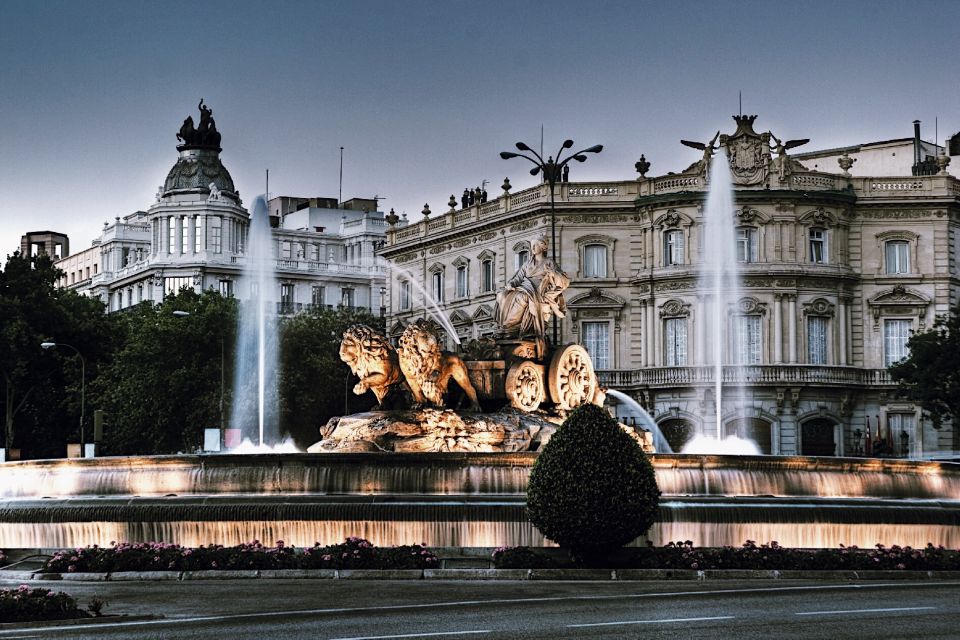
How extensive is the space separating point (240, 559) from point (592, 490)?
14.5 ft

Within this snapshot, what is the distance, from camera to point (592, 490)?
21.1 m

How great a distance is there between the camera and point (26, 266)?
233 ft

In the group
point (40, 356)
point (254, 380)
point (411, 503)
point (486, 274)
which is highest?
point (486, 274)

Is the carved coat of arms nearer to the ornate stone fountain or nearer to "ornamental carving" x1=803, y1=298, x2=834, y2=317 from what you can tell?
"ornamental carving" x1=803, y1=298, x2=834, y2=317

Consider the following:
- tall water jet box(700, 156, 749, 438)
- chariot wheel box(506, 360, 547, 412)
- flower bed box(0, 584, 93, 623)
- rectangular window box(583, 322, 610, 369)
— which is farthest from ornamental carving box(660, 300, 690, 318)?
flower bed box(0, 584, 93, 623)

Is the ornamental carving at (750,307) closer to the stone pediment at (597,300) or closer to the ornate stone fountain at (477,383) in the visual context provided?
the stone pediment at (597,300)

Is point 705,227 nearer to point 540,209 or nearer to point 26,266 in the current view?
point 540,209

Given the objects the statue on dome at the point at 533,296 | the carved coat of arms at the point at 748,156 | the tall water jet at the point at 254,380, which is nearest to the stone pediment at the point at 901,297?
the carved coat of arms at the point at 748,156

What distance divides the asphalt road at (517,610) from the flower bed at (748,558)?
0.92 m

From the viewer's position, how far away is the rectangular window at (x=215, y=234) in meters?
111

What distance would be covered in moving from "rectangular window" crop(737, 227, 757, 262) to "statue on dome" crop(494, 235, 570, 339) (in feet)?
144

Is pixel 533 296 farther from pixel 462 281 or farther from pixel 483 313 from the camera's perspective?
pixel 462 281

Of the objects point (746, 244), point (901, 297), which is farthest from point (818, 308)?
point (746, 244)

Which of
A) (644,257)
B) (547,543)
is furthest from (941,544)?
(644,257)
